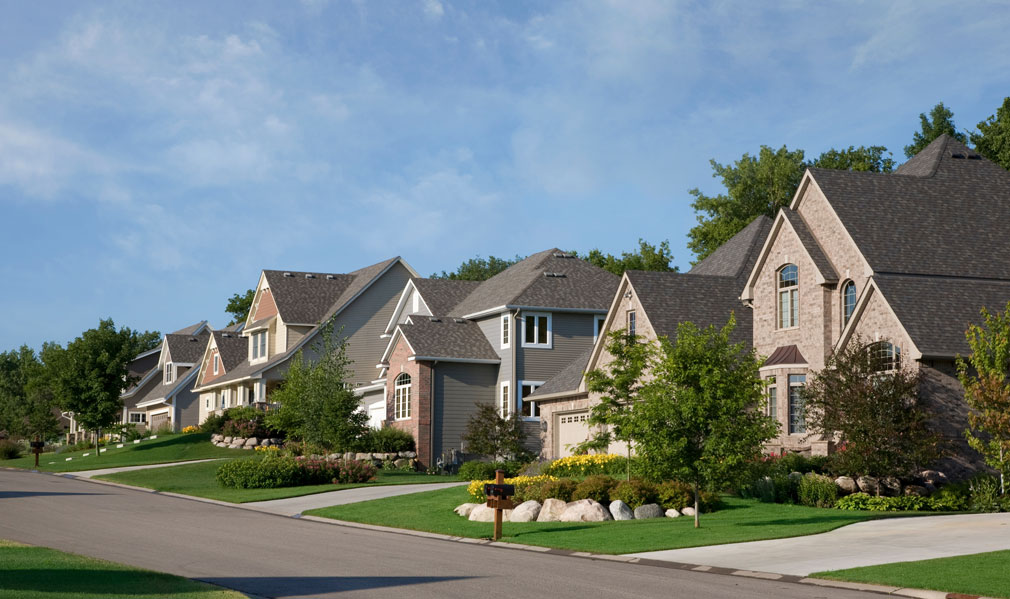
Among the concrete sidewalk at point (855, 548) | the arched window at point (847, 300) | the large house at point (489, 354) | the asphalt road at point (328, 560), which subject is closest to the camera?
the asphalt road at point (328, 560)

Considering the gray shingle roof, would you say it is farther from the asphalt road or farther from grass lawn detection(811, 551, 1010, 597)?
grass lawn detection(811, 551, 1010, 597)

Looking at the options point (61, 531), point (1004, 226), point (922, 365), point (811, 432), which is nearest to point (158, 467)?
point (61, 531)

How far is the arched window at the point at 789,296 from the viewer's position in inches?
1355

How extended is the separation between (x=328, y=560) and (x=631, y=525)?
27.1 feet

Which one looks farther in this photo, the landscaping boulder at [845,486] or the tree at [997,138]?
the tree at [997,138]

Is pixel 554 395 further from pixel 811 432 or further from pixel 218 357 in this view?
pixel 218 357

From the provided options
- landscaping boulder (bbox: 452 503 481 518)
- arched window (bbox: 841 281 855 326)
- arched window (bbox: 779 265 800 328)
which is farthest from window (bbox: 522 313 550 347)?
landscaping boulder (bbox: 452 503 481 518)

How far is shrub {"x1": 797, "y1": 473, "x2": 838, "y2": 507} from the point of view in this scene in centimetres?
2638

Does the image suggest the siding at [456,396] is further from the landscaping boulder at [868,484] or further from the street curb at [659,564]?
the landscaping boulder at [868,484]

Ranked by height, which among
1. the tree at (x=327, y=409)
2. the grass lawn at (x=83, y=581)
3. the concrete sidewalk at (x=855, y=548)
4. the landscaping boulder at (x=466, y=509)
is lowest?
the landscaping boulder at (x=466, y=509)

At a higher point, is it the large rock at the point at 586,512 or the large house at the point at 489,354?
the large house at the point at 489,354

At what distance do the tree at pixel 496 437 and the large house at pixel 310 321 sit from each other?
11973 millimetres

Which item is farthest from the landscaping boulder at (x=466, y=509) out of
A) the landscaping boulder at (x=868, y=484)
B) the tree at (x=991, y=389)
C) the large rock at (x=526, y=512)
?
the tree at (x=991, y=389)

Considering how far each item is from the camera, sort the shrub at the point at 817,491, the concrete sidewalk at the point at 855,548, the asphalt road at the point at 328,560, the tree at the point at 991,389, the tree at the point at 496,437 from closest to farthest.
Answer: the asphalt road at the point at 328,560
the concrete sidewalk at the point at 855,548
the tree at the point at 991,389
the shrub at the point at 817,491
the tree at the point at 496,437
